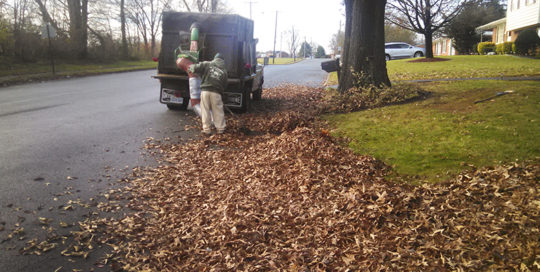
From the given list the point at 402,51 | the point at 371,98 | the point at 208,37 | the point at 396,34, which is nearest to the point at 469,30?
the point at 402,51

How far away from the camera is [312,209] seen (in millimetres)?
4648

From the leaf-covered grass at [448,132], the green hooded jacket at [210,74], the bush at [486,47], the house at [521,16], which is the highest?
the house at [521,16]

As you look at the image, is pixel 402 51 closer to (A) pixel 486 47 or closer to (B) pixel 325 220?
(A) pixel 486 47

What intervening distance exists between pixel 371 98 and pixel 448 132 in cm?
403

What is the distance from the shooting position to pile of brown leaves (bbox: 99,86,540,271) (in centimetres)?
362

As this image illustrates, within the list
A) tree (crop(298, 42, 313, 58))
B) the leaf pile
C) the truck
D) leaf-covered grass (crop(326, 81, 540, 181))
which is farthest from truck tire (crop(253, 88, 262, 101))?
tree (crop(298, 42, 313, 58))

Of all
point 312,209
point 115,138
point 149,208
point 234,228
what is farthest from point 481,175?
point 115,138

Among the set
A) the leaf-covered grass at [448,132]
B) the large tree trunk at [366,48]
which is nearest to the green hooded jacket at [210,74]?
the leaf-covered grass at [448,132]

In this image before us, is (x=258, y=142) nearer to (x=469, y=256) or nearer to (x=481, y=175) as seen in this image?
(x=481, y=175)

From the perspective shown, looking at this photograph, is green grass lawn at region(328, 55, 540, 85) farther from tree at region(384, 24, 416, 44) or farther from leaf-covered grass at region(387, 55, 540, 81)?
tree at region(384, 24, 416, 44)

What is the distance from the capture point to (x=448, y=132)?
6980mm

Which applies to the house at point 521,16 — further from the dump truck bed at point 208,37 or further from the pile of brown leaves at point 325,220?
the pile of brown leaves at point 325,220

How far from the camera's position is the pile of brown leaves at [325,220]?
362 cm

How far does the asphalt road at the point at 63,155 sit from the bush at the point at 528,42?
2965 centimetres
